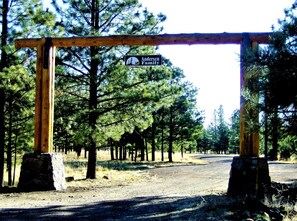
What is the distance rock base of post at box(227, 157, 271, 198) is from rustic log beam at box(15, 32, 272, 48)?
305 centimetres

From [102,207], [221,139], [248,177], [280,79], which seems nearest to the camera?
[280,79]

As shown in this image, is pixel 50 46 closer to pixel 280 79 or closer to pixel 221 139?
pixel 280 79

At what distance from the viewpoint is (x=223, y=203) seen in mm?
7531

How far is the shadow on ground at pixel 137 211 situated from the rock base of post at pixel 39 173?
2.40 m

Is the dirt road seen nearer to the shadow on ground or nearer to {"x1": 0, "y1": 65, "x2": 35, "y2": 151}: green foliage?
the shadow on ground

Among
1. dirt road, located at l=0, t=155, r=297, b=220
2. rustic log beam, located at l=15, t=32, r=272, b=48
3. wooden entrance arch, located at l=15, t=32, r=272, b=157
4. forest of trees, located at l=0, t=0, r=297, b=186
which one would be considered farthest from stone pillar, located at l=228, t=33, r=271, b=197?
forest of trees, located at l=0, t=0, r=297, b=186

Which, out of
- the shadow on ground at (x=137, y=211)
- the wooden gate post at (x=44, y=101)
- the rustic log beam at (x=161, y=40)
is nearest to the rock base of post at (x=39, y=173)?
the wooden gate post at (x=44, y=101)

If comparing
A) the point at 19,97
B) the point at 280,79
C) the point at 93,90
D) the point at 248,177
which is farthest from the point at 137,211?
the point at 19,97

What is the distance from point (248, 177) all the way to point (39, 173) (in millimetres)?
5526

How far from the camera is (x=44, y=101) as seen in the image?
407 inches

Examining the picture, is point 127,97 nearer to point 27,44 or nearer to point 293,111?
point 27,44

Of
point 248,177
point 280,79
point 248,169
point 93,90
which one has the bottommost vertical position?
point 248,177

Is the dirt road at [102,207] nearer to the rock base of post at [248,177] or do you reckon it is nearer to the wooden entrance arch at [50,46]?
the rock base of post at [248,177]

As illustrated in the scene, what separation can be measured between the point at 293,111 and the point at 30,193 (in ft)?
22.8
